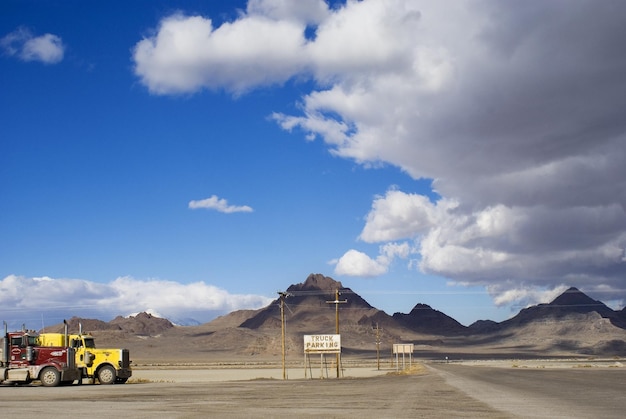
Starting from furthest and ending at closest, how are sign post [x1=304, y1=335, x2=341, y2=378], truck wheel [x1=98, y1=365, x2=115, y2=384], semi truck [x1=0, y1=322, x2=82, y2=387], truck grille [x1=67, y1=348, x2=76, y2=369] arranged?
sign post [x1=304, y1=335, x2=341, y2=378], truck wheel [x1=98, y1=365, x2=115, y2=384], truck grille [x1=67, y1=348, x2=76, y2=369], semi truck [x1=0, y1=322, x2=82, y2=387]

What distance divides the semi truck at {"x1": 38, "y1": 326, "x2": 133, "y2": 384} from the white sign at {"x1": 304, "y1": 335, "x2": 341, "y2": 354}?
921 inches

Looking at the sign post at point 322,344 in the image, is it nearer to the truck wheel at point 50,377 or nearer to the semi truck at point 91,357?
the semi truck at point 91,357

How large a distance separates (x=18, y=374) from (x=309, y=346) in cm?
2993

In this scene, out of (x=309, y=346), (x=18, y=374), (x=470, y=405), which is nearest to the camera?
(x=470, y=405)

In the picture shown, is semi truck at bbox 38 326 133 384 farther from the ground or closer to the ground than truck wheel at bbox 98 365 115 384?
farther from the ground

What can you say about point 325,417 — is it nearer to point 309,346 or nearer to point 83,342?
point 83,342

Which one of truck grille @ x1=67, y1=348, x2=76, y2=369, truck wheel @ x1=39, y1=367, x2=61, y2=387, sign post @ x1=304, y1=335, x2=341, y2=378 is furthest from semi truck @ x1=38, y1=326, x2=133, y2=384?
sign post @ x1=304, y1=335, x2=341, y2=378

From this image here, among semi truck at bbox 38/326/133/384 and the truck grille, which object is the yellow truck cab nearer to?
semi truck at bbox 38/326/133/384

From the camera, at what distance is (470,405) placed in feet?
88.1

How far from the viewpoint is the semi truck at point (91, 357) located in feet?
149

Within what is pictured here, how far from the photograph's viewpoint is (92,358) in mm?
45938

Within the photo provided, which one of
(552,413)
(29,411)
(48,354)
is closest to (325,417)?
(552,413)

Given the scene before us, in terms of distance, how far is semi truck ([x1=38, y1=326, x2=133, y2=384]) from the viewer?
45.5 m

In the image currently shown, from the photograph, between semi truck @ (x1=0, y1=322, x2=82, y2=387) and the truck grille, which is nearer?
semi truck @ (x1=0, y1=322, x2=82, y2=387)
